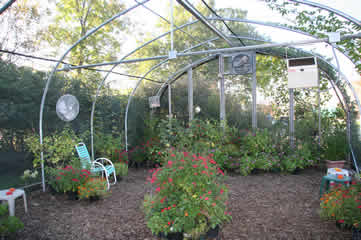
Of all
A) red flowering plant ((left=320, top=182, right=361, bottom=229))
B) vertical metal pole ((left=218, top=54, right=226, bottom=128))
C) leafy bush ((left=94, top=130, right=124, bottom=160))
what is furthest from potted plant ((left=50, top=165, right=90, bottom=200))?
vertical metal pole ((left=218, top=54, right=226, bottom=128))

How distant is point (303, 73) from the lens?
5125 mm

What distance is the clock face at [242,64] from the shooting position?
7070mm

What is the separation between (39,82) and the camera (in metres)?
4.91

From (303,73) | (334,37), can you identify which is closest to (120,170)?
(303,73)

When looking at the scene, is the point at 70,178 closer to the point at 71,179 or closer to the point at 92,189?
the point at 71,179

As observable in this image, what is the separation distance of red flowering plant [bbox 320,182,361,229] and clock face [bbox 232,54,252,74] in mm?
4366

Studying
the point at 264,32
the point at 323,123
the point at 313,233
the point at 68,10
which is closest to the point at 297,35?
the point at 264,32

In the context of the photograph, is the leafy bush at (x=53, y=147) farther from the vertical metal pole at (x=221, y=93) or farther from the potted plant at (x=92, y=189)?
the vertical metal pole at (x=221, y=93)

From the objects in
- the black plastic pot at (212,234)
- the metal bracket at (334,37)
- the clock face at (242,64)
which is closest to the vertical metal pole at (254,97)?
the clock face at (242,64)

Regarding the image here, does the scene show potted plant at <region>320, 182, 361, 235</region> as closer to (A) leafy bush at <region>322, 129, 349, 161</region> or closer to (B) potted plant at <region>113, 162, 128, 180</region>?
(A) leafy bush at <region>322, 129, 349, 161</region>

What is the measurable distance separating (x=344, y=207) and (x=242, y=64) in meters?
4.88

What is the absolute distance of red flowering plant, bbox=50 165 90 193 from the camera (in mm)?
4328

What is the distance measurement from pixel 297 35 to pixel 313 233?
13.9 ft

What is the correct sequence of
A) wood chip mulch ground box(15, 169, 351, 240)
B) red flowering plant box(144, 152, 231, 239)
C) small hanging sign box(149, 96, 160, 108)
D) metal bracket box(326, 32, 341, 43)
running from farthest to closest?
small hanging sign box(149, 96, 160, 108)
metal bracket box(326, 32, 341, 43)
wood chip mulch ground box(15, 169, 351, 240)
red flowering plant box(144, 152, 231, 239)
